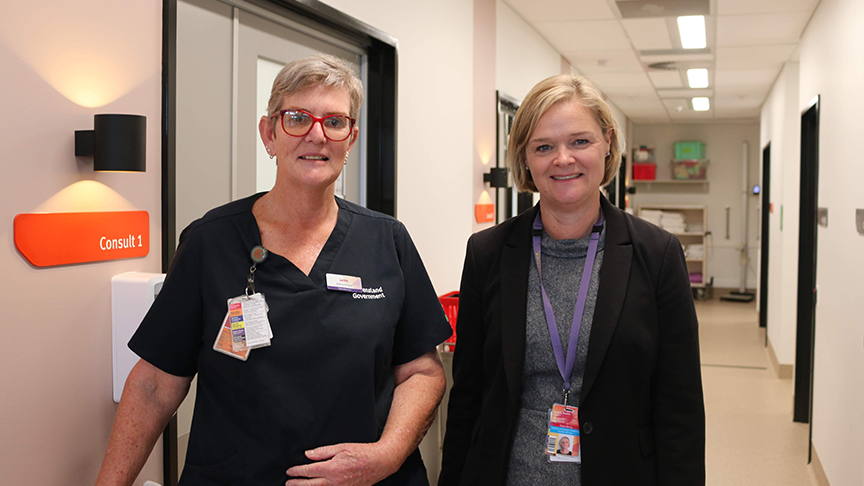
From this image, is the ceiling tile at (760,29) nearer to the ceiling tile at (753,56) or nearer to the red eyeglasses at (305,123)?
the ceiling tile at (753,56)

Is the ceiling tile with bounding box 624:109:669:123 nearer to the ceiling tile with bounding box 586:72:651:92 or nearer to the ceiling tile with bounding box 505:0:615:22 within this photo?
the ceiling tile with bounding box 586:72:651:92

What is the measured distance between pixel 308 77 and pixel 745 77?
7.22 m

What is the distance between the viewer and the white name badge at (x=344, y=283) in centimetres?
146

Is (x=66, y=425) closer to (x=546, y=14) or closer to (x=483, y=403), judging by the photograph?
(x=483, y=403)

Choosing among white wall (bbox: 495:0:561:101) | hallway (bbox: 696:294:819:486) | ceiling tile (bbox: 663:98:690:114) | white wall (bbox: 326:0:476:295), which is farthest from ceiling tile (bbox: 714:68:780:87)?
white wall (bbox: 326:0:476:295)

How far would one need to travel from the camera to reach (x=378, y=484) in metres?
1.50

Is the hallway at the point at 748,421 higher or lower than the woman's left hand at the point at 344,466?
lower

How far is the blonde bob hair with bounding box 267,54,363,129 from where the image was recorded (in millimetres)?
1445

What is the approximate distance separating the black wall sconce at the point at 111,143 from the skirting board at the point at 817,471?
371cm

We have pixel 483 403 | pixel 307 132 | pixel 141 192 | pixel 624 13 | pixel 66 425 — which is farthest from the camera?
pixel 624 13

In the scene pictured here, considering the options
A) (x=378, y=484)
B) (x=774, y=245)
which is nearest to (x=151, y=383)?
(x=378, y=484)

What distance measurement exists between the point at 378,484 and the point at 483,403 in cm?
29

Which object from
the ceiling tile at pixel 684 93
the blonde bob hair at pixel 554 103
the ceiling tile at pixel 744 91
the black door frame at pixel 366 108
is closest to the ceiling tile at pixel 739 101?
the ceiling tile at pixel 744 91

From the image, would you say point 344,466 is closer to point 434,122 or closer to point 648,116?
point 434,122
